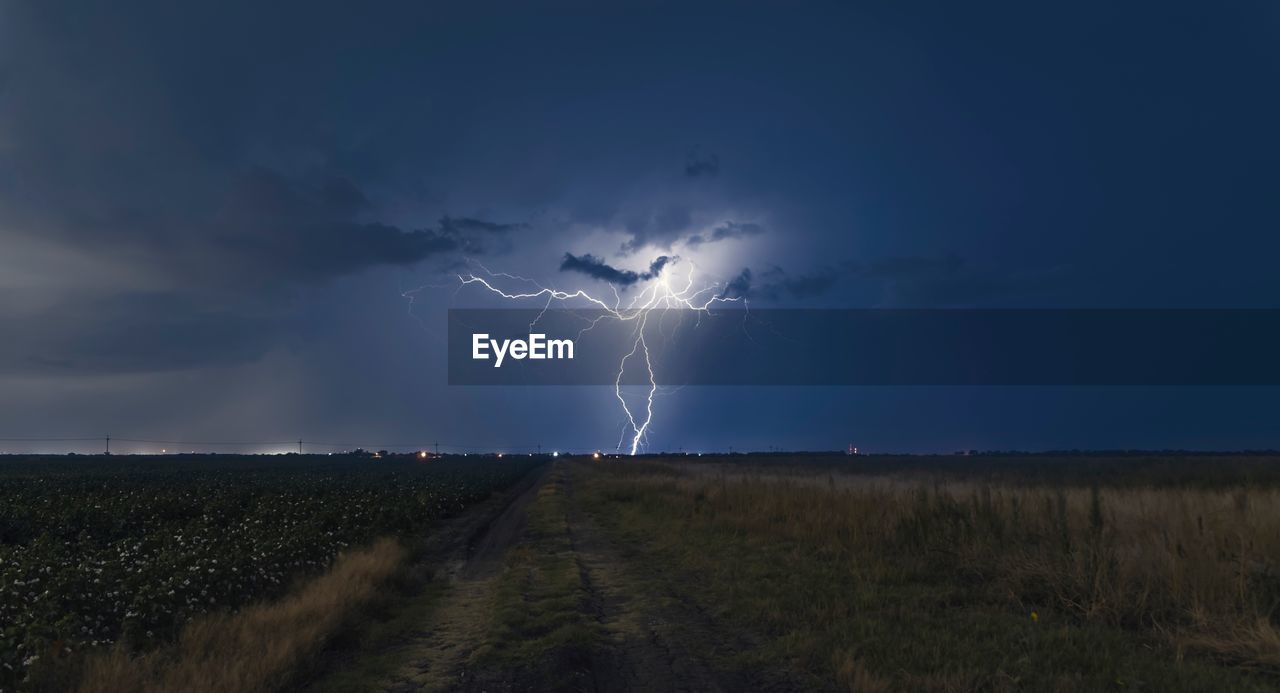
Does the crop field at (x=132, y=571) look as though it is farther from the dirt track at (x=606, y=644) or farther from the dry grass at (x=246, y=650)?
the dirt track at (x=606, y=644)

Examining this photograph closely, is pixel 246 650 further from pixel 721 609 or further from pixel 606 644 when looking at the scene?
pixel 721 609

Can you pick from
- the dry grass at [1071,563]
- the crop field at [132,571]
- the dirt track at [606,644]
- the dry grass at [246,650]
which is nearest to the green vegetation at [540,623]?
the dirt track at [606,644]

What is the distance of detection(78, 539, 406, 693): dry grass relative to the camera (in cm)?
660

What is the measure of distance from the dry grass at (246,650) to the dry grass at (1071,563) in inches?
236

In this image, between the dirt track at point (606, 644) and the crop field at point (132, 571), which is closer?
the dirt track at point (606, 644)

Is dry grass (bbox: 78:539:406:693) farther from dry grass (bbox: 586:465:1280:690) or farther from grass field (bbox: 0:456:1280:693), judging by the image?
dry grass (bbox: 586:465:1280:690)

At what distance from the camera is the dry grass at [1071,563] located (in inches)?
296

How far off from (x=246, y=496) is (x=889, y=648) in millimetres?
31172

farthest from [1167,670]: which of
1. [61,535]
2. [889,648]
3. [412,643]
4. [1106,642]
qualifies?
[61,535]

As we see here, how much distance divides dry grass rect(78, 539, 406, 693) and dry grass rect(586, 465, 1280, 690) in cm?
600

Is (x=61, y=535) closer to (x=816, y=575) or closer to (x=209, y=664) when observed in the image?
(x=209, y=664)

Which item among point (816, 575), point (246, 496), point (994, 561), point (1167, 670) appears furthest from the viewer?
point (246, 496)

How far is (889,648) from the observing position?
7.52 metres

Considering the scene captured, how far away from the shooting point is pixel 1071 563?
956 centimetres
